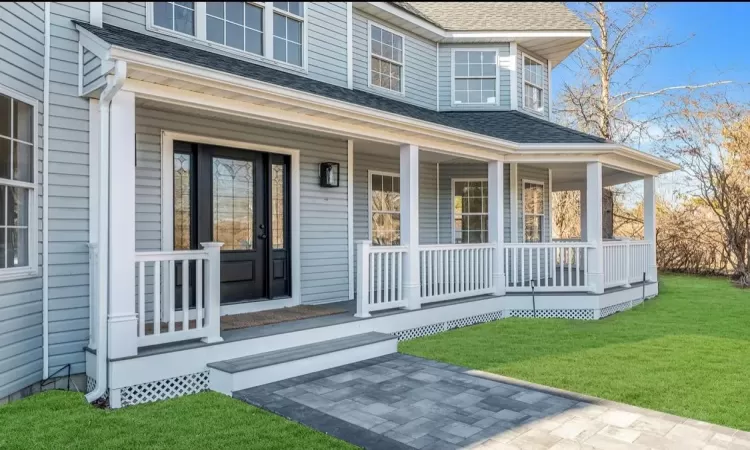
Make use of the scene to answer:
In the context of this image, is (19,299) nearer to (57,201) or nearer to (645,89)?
(57,201)

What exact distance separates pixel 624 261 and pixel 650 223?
2054mm

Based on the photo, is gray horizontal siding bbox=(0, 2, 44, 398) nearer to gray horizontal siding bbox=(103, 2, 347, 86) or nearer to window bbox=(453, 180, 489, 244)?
gray horizontal siding bbox=(103, 2, 347, 86)

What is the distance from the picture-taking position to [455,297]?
25.0 ft

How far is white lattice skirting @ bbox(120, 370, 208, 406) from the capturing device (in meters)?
4.25

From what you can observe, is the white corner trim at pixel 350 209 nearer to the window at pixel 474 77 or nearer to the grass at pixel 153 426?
the window at pixel 474 77

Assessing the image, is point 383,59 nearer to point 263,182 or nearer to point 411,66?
point 411,66

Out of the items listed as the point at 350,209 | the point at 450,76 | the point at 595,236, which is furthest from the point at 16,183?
the point at 450,76

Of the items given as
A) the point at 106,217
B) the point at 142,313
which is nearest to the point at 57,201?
the point at 106,217

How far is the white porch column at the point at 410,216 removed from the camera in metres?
6.96

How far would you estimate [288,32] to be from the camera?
24.5 feet

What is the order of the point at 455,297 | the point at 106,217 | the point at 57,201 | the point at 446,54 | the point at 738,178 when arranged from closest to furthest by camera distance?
the point at 106,217
the point at 57,201
the point at 455,297
the point at 446,54
the point at 738,178

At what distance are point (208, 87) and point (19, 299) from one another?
7.85ft

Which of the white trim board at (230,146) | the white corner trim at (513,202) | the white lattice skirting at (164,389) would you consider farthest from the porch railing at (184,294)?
the white corner trim at (513,202)

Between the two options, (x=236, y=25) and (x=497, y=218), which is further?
(x=497, y=218)
